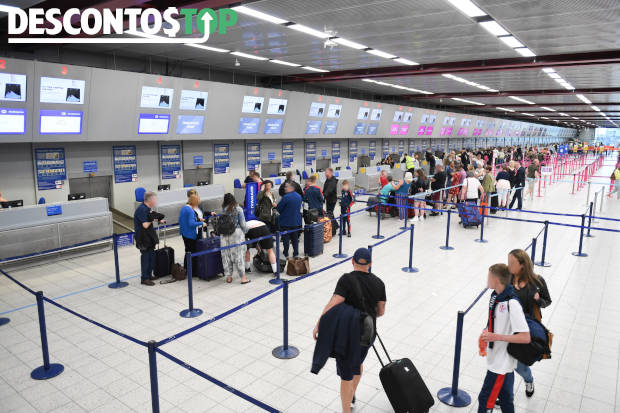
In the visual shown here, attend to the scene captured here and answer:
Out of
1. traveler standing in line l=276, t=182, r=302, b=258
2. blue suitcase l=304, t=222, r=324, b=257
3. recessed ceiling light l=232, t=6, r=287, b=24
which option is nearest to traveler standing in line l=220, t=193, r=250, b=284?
traveler standing in line l=276, t=182, r=302, b=258

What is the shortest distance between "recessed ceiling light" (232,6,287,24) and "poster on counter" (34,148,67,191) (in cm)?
621

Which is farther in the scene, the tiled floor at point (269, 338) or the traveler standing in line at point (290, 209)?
the traveler standing in line at point (290, 209)

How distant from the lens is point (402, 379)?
11.8 ft

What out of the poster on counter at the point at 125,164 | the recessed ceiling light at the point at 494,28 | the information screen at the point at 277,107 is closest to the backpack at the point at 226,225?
the poster on counter at the point at 125,164

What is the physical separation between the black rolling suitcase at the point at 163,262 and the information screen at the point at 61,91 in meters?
4.17

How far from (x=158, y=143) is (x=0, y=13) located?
5432 mm

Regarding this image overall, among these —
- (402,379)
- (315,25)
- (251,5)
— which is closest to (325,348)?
(402,379)

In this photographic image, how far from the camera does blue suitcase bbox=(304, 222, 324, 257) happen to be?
870 cm

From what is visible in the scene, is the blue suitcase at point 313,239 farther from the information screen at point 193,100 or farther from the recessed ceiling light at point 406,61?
the recessed ceiling light at point 406,61

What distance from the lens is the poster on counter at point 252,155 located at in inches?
584

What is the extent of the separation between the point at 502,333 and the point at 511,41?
24.9 feet

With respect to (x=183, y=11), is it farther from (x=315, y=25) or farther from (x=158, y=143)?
(x=158, y=143)

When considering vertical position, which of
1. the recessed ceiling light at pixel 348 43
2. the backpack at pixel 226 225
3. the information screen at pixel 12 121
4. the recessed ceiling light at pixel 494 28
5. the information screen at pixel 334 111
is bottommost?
the backpack at pixel 226 225

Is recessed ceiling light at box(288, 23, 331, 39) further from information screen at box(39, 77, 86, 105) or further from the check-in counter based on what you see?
the check-in counter
